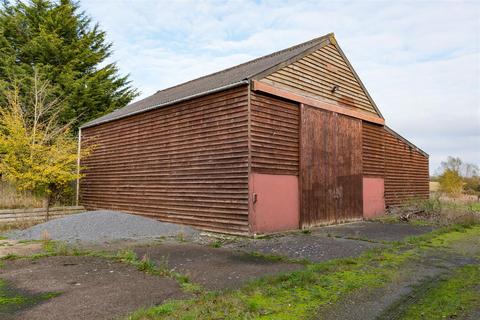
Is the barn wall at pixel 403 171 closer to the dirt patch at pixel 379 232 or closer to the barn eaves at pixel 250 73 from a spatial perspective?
the barn eaves at pixel 250 73

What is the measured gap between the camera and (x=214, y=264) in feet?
21.6

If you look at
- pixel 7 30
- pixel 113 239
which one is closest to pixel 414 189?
pixel 113 239

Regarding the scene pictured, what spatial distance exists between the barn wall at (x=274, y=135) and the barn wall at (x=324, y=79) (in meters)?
0.70

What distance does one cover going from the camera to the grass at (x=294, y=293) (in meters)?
3.88

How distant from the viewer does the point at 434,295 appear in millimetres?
4801

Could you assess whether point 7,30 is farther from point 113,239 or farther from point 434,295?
point 434,295

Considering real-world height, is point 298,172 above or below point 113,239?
above

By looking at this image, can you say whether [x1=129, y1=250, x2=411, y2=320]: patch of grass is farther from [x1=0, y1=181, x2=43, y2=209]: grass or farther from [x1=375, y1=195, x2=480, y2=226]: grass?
[x1=0, y1=181, x2=43, y2=209]: grass

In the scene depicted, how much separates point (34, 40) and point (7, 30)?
222 cm

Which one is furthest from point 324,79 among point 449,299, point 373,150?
point 449,299

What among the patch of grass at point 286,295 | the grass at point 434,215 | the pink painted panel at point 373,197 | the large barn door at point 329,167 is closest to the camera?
the patch of grass at point 286,295

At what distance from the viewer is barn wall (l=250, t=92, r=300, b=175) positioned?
10195mm

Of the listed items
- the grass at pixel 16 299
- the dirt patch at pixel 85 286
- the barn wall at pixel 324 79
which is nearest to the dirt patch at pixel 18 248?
the dirt patch at pixel 85 286

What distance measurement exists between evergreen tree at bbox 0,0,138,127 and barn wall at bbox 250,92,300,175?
1579 cm
